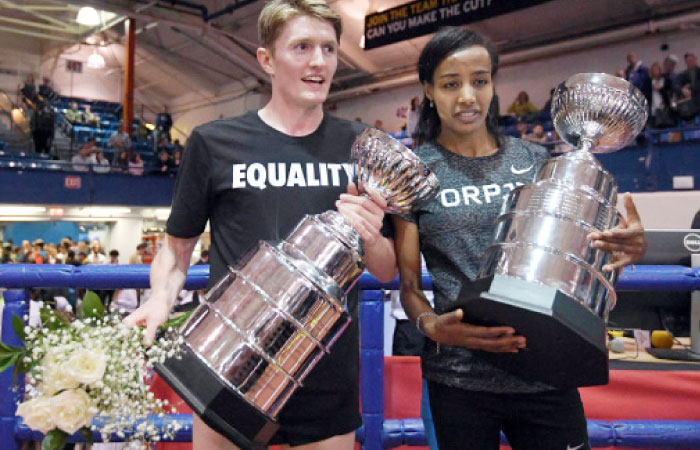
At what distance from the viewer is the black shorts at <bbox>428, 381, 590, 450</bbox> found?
1142 mm

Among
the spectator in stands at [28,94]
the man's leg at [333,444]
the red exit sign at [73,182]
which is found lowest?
the man's leg at [333,444]

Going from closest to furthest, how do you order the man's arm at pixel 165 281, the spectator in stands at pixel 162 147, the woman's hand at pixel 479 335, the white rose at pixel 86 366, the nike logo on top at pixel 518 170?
the white rose at pixel 86 366, the woman's hand at pixel 479 335, the man's arm at pixel 165 281, the nike logo on top at pixel 518 170, the spectator in stands at pixel 162 147

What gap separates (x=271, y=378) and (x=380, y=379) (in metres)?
0.83

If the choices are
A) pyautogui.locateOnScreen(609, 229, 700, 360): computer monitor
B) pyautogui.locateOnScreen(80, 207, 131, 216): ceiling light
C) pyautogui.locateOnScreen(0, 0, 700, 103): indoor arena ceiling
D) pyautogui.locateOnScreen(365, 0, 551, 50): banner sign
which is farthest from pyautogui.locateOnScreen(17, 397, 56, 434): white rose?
pyautogui.locateOnScreen(80, 207, 131, 216): ceiling light

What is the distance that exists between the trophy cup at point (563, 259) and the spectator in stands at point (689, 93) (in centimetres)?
700

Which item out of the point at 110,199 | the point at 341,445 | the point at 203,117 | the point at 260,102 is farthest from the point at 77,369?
A: the point at 203,117

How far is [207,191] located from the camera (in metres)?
1.22

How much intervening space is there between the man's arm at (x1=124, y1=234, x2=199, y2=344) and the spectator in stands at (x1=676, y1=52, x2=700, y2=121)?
7461 mm

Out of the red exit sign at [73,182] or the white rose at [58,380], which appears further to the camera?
the red exit sign at [73,182]

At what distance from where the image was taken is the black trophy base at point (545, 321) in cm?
90

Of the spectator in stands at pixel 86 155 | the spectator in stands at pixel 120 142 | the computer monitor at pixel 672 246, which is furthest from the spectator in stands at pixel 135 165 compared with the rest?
the computer monitor at pixel 672 246

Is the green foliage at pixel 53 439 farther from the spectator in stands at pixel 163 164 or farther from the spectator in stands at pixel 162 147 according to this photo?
the spectator in stands at pixel 162 147

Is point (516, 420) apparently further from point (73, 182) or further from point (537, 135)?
point (73, 182)

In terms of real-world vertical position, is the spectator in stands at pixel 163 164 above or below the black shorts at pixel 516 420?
above
